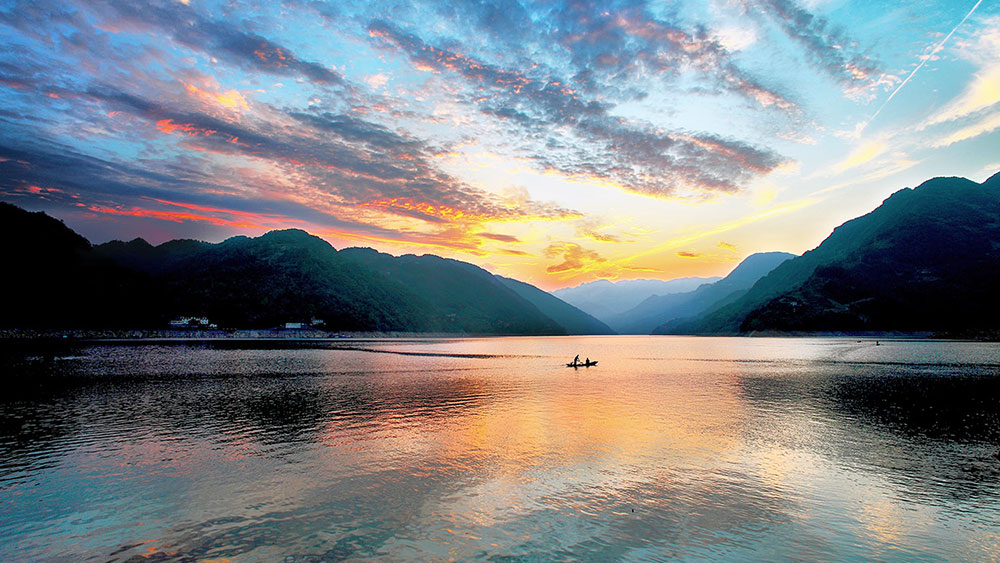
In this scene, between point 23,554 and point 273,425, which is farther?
point 273,425

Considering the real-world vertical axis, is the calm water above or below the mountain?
below

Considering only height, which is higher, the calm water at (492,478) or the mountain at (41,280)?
the mountain at (41,280)

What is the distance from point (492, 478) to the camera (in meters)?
20.1

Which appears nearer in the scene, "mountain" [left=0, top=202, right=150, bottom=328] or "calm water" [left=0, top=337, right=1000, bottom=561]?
"calm water" [left=0, top=337, right=1000, bottom=561]

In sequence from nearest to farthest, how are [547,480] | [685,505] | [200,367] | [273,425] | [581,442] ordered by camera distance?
1. [685,505]
2. [547,480]
3. [581,442]
4. [273,425]
5. [200,367]

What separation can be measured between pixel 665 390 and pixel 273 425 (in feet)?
132

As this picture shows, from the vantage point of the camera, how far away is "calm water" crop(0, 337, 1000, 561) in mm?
13617

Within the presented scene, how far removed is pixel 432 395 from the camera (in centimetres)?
4597

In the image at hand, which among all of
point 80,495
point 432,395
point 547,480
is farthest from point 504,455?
point 432,395

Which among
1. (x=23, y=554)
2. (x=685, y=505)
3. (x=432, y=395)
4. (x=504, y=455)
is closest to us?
(x=23, y=554)

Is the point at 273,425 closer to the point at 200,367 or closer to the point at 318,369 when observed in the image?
the point at 318,369

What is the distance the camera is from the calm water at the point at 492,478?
13617 mm

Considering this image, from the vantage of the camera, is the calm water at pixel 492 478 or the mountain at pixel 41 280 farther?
the mountain at pixel 41 280

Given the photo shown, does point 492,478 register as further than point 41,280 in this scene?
No
